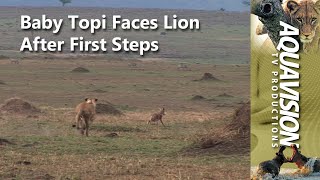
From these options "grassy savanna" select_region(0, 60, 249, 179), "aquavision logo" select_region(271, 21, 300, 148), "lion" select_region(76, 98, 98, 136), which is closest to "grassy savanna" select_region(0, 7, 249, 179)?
"grassy savanna" select_region(0, 60, 249, 179)

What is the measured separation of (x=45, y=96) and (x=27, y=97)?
0.65 meters

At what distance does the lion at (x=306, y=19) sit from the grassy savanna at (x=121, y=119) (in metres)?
5.99

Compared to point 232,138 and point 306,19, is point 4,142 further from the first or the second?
point 306,19

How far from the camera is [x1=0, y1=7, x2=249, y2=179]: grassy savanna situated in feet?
48.9

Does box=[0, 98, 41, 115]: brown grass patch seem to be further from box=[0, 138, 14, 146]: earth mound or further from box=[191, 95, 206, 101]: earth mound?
box=[191, 95, 206, 101]: earth mound

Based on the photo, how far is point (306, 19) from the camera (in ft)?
25.5

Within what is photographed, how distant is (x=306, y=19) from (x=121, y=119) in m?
18.2

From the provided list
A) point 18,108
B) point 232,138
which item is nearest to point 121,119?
point 18,108

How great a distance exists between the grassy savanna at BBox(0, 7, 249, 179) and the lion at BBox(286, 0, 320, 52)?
5991 millimetres

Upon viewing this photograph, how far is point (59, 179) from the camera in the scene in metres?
13.4

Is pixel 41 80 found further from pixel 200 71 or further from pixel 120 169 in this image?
pixel 120 169

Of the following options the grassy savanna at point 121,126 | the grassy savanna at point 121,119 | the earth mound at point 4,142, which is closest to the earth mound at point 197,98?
the grassy savanna at point 121,119

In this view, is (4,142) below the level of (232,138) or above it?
below

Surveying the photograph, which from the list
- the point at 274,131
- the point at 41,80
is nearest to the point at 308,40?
the point at 274,131
